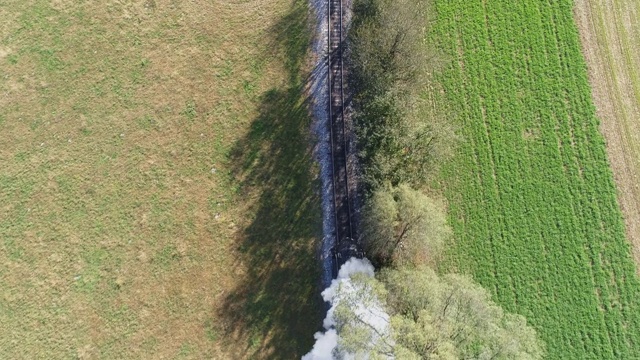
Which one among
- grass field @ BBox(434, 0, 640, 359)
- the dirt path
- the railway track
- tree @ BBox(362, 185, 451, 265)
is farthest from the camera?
the dirt path

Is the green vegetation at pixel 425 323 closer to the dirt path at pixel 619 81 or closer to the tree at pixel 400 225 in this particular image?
the tree at pixel 400 225

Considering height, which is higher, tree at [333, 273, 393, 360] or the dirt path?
the dirt path

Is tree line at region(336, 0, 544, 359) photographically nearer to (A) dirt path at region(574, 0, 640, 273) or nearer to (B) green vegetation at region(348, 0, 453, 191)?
(B) green vegetation at region(348, 0, 453, 191)

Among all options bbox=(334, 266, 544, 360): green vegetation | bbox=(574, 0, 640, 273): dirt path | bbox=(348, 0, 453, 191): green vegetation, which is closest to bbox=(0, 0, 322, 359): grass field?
bbox=(348, 0, 453, 191): green vegetation

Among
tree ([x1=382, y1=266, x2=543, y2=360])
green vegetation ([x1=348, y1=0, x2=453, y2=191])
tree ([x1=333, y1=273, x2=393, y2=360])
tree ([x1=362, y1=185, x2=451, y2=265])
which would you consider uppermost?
green vegetation ([x1=348, y1=0, x2=453, y2=191])

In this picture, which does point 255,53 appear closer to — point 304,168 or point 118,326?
point 304,168

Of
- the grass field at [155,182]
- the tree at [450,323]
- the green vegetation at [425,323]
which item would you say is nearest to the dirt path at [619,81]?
the tree at [450,323]
